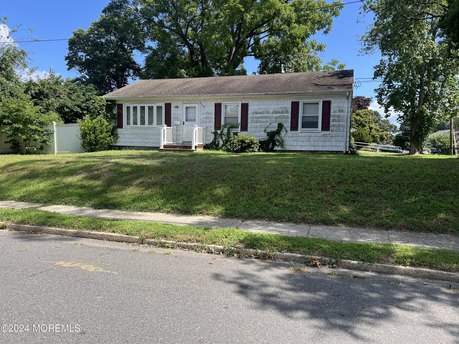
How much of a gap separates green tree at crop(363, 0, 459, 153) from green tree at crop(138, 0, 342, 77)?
1079 cm

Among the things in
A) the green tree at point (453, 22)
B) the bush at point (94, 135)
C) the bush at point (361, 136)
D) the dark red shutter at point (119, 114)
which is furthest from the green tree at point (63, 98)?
the bush at point (361, 136)

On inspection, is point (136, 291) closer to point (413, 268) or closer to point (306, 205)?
point (413, 268)

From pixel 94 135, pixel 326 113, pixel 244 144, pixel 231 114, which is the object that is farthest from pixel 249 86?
pixel 94 135

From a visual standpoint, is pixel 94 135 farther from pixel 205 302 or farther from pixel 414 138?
pixel 414 138

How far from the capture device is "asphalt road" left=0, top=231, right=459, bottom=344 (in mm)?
3254

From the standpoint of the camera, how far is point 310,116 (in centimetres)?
1817

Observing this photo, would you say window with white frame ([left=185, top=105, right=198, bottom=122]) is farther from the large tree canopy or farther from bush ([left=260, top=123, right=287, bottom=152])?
the large tree canopy

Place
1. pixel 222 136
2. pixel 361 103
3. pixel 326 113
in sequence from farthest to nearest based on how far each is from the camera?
pixel 361 103
pixel 222 136
pixel 326 113

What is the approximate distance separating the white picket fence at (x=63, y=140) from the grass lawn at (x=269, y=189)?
909cm

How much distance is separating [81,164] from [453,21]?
12.0 meters

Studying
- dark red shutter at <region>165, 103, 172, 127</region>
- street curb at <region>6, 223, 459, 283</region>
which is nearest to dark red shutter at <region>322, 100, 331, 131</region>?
dark red shutter at <region>165, 103, 172, 127</region>

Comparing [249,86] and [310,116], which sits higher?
[249,86]

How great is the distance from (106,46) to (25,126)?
26.5 m

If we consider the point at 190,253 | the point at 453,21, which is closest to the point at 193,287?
the point at 190,253
